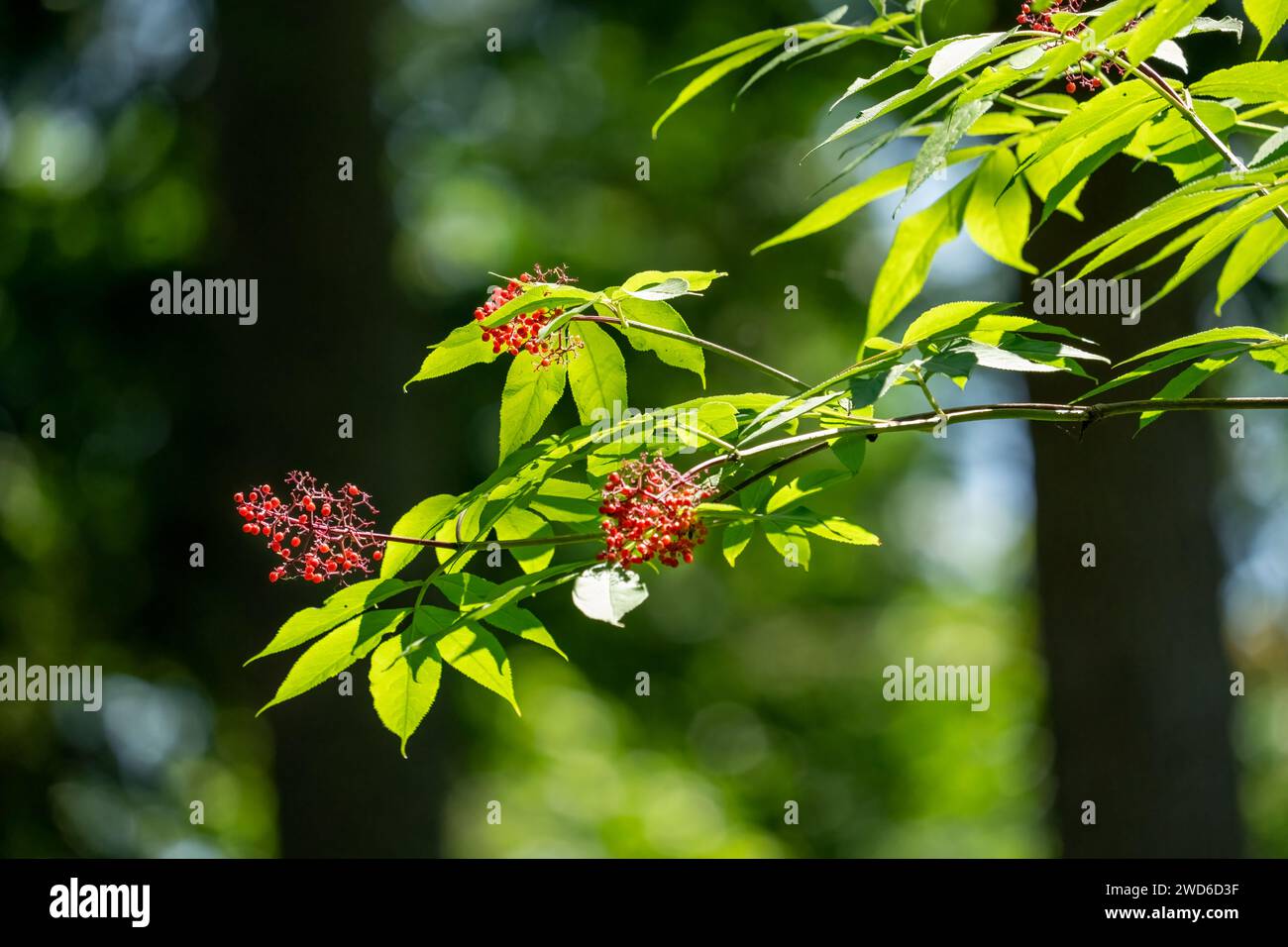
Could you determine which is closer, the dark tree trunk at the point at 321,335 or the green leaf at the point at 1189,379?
the green leaf at the point at 1189,379

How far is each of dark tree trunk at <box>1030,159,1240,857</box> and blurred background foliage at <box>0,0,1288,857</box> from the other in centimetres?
23

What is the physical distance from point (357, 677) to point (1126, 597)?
2.55 metres

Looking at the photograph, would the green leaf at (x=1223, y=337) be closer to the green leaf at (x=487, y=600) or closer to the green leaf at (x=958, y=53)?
the green leaf at (x=958, y=53)

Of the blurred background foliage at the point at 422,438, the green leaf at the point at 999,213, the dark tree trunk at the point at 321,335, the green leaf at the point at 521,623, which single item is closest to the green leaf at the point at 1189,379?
the green leaf at the point at 999,213

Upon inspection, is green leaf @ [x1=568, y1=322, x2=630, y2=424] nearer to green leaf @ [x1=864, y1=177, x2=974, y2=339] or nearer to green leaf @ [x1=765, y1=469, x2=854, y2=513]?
green leaf @ [x1=765, y1=469, x2=854, y2=513]

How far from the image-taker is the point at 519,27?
6797 millimetres

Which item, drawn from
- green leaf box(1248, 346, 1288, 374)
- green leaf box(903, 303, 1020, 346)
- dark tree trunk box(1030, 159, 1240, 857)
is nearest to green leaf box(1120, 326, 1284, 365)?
green leaf box(1248, 346, 1288, 374)

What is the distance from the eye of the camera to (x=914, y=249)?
1.66 metres

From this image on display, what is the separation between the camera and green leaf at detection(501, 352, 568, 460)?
1.38 meters

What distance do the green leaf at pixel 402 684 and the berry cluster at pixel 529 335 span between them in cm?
32

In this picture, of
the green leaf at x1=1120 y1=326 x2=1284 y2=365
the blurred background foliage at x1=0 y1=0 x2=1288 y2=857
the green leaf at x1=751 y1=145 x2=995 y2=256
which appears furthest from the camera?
the blurred background foliage at x1=0 y1=0 x2=1288 y2=857

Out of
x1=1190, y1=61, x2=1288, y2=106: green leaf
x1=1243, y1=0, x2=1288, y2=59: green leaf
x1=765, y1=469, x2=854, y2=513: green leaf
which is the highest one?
x1=1243, y1=0, x2=1288, y2=59: green leaf

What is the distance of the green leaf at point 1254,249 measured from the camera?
134 cm

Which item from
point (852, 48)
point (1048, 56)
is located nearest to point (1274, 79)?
point (1048, 56)
